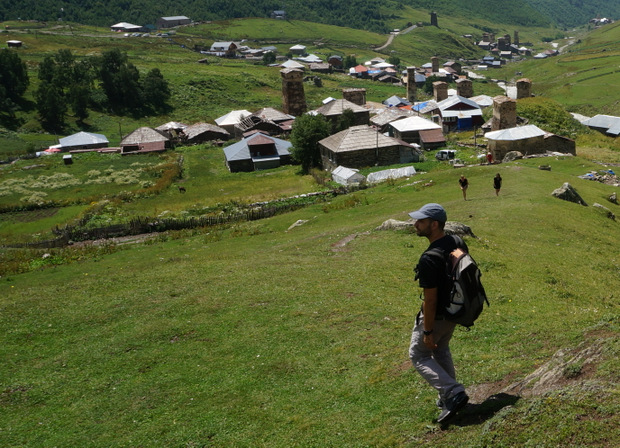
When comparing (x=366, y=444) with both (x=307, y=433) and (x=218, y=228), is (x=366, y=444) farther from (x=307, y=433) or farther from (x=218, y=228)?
(x=218, y=228)

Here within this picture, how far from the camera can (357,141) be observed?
60781 millimetres

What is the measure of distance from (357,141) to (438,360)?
177ft

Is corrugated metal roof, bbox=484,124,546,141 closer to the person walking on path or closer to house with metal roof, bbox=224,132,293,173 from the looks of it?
house with metal roof, bbox=224,132,293,173

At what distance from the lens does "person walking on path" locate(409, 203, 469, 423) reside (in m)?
7.49

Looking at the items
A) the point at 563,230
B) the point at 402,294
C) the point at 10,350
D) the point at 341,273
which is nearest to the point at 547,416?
the point at 402,294

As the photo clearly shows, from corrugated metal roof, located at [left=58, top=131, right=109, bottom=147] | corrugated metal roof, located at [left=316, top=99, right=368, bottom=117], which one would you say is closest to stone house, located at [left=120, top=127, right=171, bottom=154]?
corrugated metal roof, located at [left=58, top=131, right=109, bottom=147]

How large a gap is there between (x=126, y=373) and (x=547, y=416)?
10.7 m

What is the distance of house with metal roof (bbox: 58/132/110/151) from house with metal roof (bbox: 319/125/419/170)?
4215 cm

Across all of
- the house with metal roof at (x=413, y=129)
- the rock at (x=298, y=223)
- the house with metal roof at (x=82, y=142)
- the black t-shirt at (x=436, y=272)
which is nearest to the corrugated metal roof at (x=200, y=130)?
the house with metal roof at (x=82, y=142)

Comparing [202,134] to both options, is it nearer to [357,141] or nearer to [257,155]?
[257,155]

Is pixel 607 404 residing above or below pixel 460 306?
below

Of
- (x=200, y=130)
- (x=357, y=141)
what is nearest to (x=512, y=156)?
(x=357, y=141)

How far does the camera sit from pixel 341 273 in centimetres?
1978

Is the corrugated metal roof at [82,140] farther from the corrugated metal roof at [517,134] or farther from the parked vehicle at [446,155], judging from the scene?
the corrugated metal roof at [517,134]
